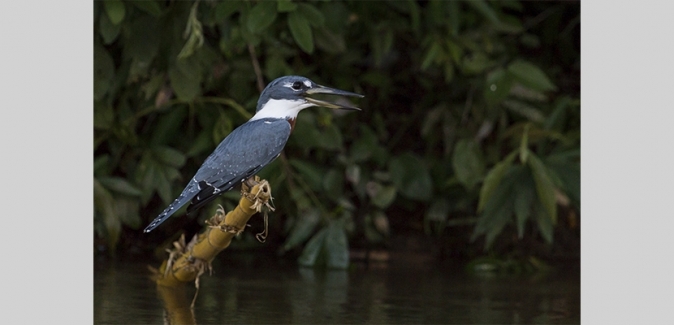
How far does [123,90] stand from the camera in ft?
16.8

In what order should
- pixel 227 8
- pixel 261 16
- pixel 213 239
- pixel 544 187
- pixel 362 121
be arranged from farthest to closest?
1. pixel 362 121
2. pixel 544 187
3. pixel 227 8
4. pixel 261 16
5. pixel 213 239

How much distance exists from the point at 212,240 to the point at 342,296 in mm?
1058

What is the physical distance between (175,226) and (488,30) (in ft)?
6.68

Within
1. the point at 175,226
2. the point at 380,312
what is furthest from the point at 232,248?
the point at 380,312

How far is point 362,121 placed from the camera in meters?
6.07

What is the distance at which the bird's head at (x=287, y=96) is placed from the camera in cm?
311

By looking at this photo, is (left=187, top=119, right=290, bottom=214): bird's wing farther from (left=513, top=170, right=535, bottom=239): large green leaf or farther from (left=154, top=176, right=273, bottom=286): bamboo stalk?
(left=513, top=170, right=535, bottom=239): large green leaf

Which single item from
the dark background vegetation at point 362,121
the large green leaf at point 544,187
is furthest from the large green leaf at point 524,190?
the large green leaf at point 544,187

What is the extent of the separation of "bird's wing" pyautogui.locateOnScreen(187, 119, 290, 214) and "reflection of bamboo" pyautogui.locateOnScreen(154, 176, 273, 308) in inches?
2.1

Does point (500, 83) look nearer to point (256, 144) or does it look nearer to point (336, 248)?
point (336, 248)

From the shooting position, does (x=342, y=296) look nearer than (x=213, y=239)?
No

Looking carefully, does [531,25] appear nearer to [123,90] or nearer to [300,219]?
[300,219]

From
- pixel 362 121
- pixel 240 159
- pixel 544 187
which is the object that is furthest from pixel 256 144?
pixel 362 121

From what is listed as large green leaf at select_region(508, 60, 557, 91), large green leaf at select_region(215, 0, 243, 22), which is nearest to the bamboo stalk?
large green leaf at select_region(215, 0, 243, 22)
